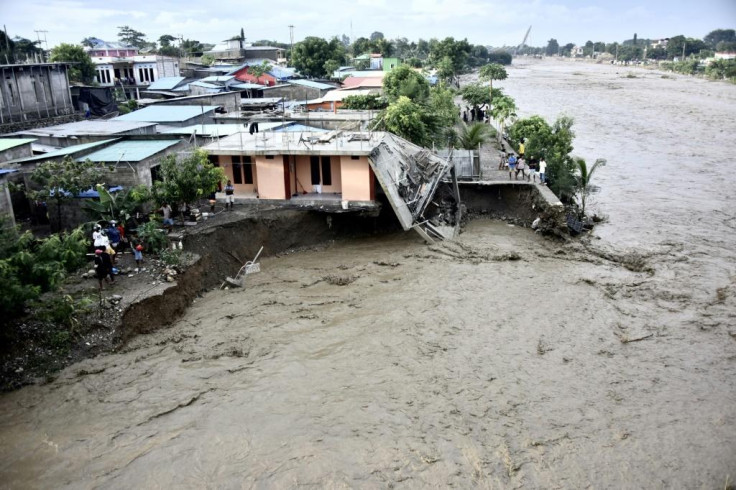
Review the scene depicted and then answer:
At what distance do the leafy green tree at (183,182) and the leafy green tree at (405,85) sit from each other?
1636 centimetres

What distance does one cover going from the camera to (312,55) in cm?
6116

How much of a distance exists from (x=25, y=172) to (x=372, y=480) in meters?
14.8

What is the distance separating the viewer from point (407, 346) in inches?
563

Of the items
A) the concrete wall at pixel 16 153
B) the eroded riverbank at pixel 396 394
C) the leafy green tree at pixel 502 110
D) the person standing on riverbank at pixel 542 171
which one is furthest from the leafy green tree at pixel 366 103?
the concrete wall at pixel 16 153

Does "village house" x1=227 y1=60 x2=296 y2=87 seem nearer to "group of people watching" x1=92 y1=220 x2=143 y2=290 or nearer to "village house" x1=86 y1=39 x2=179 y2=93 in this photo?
"village house" x1=86 y1=39 x2=179 y2=93

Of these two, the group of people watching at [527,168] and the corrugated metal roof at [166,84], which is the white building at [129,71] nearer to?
the corrugated metal roof at [166,84]

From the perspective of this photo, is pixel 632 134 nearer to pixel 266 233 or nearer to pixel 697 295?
pixel 697 295

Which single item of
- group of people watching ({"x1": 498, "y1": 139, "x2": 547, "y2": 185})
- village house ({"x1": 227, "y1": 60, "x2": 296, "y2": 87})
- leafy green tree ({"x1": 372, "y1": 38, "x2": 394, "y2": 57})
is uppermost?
leafy green tree ({"x1": 372, "y1": 38, "x2": 394, "y2": 57})

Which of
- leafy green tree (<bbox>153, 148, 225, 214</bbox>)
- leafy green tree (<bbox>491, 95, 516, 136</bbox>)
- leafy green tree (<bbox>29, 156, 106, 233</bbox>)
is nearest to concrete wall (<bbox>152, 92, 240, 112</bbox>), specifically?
leafy green tree (<bbox>491, 95, 516, 136</bbox>)

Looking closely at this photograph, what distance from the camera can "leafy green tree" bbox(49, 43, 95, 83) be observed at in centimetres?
4703

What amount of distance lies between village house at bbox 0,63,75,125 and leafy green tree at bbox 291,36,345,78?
29.9 m

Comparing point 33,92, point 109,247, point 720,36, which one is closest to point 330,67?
point 33,92

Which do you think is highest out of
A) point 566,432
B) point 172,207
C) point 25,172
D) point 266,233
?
point 25,172

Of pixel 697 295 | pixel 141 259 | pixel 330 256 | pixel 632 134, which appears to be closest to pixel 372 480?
pixel 141 259
